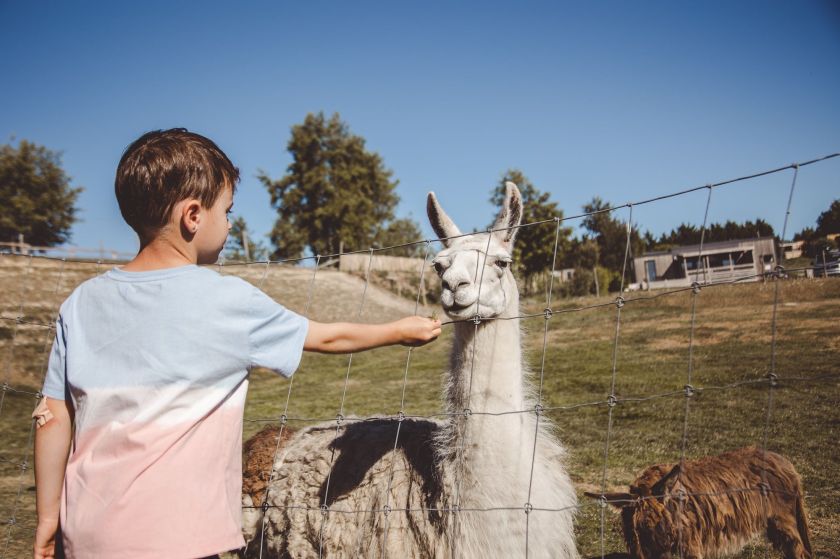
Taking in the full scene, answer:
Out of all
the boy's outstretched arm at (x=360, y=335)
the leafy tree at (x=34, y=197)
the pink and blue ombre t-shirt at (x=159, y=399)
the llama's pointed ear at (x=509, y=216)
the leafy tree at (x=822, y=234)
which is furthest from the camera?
the leafy tree at (x=34, y=197)

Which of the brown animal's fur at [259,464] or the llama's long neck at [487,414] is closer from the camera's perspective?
the llama's long neck at [487,414]

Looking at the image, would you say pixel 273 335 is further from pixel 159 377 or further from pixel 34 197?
pixel 34 197

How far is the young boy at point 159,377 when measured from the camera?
1301mm

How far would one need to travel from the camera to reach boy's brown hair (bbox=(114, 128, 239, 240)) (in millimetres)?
1431

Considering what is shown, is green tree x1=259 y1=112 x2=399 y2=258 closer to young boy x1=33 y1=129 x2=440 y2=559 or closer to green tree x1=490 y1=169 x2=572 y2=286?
green tree x1=490 y1=169 x2=572 y2=286

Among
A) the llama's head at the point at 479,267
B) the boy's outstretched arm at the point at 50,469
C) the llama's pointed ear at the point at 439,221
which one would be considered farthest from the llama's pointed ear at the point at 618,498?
the boy's outstretched arm at the point at 50,469

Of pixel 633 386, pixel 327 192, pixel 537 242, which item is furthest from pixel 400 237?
pixel 633 386

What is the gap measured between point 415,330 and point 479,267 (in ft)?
3.13

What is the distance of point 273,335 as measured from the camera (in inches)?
57.1

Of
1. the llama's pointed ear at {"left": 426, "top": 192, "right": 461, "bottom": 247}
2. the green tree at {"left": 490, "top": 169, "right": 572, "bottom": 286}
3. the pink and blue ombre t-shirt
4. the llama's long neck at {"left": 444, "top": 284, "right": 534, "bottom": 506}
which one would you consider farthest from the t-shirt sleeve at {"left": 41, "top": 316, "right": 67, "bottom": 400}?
the green tree at {"left": 490, "top": 169, "right": 572, "bottom": 286}

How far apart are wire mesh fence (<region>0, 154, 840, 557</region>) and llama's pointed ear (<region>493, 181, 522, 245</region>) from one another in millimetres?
220

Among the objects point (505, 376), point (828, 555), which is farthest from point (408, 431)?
point (828, 555)

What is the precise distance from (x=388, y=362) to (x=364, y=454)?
12309 mm

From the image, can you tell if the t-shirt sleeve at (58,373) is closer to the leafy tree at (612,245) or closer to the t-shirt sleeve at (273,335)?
the t-shirt sleeve at (273,335)
